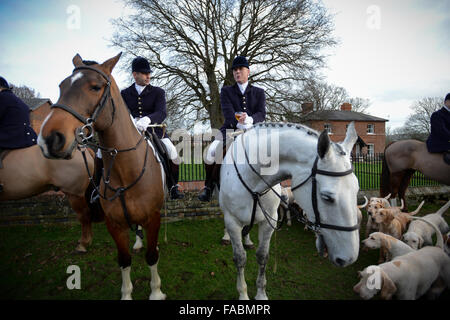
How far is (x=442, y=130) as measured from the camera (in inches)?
216

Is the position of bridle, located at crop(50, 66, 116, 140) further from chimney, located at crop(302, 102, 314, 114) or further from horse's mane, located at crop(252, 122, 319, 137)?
chimney, located at crop(302, 102, 314, 114)

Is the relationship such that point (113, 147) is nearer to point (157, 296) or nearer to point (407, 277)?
point (157, 296)

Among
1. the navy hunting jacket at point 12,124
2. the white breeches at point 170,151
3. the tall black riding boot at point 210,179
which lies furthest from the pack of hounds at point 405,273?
the navy hunting jacket at point 12,124

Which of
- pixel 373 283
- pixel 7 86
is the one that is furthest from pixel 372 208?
pixel 7 86

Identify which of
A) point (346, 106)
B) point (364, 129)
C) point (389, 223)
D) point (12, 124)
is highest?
point (346, 106)

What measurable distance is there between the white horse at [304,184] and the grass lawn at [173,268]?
90 cm

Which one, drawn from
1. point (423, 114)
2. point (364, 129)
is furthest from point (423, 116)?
point (364, 129)

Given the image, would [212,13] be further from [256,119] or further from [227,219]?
[227,219]

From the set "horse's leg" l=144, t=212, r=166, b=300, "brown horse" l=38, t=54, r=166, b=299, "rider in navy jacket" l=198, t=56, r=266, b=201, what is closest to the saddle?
"brown horse" l=38, t=54, r=166, b=299

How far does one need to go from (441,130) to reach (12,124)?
946 centimetres

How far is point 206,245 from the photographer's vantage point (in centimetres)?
512

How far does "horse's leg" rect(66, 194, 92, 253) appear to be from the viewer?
4.47m

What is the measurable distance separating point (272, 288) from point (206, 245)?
197 cm
